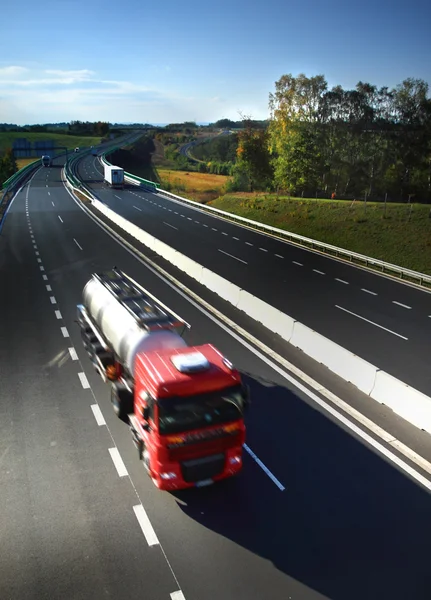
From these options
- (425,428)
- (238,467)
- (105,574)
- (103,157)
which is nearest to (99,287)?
(238,467)

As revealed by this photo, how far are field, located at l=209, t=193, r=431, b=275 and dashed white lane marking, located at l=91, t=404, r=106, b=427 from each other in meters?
29.3

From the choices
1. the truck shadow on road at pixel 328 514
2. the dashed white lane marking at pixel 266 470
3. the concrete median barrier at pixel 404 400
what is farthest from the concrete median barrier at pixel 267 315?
the dashed white lane marking at pixel 266 470

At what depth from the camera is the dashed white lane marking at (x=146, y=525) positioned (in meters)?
9.41

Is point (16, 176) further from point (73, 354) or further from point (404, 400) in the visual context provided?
point (404, 400)

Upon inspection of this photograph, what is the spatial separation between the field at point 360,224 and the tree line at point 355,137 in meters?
8.61

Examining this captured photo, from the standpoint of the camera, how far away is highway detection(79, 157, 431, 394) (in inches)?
745

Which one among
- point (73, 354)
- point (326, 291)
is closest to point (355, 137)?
point (326, 291)

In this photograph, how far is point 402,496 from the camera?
10.8 metres

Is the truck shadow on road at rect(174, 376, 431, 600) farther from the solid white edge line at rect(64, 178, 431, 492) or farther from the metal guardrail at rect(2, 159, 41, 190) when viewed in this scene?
the metal guardrail at rect(2, 159, 41, 190)

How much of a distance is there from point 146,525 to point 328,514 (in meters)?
3.84

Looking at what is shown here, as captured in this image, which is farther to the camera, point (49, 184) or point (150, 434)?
point (49, 184)

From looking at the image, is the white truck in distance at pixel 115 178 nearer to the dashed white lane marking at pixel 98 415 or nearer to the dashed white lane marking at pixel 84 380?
the dashed white lane marking at pixel 84 380

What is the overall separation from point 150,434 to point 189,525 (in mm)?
2011

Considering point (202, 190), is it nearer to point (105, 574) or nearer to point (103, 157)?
point (103, 157)
